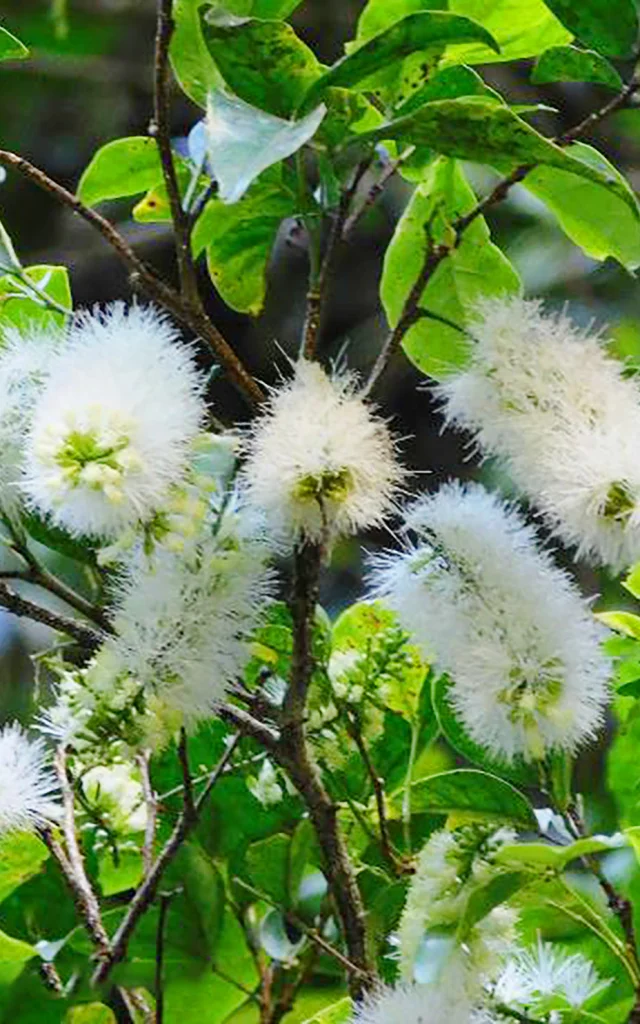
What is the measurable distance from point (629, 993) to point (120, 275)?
169 centimetres

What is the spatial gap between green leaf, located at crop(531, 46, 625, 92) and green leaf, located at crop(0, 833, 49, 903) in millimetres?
425

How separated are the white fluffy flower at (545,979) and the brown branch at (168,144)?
1.05ft

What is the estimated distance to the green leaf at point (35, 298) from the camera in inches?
31.9

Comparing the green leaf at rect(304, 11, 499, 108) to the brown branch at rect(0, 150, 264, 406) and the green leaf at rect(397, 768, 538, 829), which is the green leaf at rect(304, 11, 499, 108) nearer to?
the brown branch at rect(0, 150, 264, 406)

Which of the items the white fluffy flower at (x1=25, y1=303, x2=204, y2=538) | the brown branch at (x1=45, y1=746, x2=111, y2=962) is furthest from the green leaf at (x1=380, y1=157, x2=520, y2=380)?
the brown branch at (x1=45, y1=746, x2=111, y2=962)

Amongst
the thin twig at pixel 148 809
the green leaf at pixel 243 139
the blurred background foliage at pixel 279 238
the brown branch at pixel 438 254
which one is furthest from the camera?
the blurred background foliage at pixel 279 238

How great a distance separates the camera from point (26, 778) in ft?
2.64

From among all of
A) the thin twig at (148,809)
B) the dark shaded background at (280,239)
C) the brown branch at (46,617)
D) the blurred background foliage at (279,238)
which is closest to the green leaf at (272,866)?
the thin twig at (148,809)

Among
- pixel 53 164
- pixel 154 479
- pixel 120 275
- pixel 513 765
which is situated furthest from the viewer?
pixel 53 164

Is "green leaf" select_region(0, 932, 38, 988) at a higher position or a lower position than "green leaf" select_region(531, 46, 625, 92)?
lower

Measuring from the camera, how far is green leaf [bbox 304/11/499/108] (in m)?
0.67

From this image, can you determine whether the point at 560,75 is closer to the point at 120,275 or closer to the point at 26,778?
the point at 26,778

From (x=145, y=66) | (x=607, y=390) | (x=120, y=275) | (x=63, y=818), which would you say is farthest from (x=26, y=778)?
(x=145, y=66)

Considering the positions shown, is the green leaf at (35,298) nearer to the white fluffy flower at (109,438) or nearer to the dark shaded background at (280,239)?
the white fluffy flower at (109,438)
